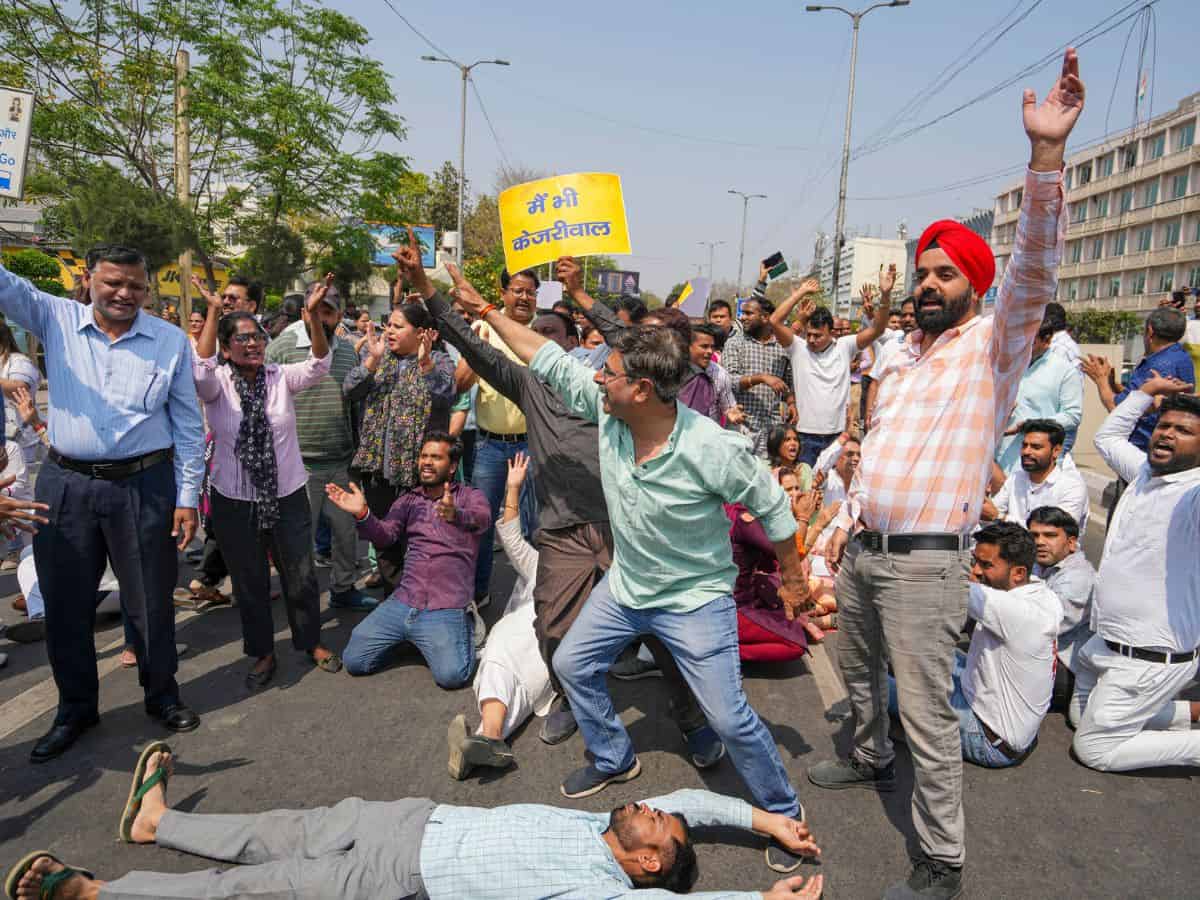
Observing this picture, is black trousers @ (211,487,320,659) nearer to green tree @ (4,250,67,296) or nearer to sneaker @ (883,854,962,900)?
sneaker @ (883,854,962,900)

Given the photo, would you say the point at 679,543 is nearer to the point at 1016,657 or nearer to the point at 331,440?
the point at 1016,657

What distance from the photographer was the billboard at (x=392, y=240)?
20.5 feet

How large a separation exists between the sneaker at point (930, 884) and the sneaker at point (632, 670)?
193cm

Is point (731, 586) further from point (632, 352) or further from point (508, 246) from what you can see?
point (508, 246)

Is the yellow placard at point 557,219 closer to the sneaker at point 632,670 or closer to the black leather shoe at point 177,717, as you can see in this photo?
the sneaker at point 632,670

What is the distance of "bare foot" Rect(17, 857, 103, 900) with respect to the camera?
7.82ft

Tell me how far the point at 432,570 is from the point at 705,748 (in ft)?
6.11

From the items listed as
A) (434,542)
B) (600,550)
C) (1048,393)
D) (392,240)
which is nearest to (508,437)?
(434,542)

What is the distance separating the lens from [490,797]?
329 cm

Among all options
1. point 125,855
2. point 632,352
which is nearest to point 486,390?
point 632,352

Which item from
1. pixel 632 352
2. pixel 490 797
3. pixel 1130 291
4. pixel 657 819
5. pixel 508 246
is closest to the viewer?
pixel 657 819

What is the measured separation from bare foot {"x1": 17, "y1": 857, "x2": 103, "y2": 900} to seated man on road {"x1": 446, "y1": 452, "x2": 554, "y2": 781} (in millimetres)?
1277

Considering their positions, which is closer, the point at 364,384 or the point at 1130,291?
the point at 364,384

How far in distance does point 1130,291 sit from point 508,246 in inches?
2740
